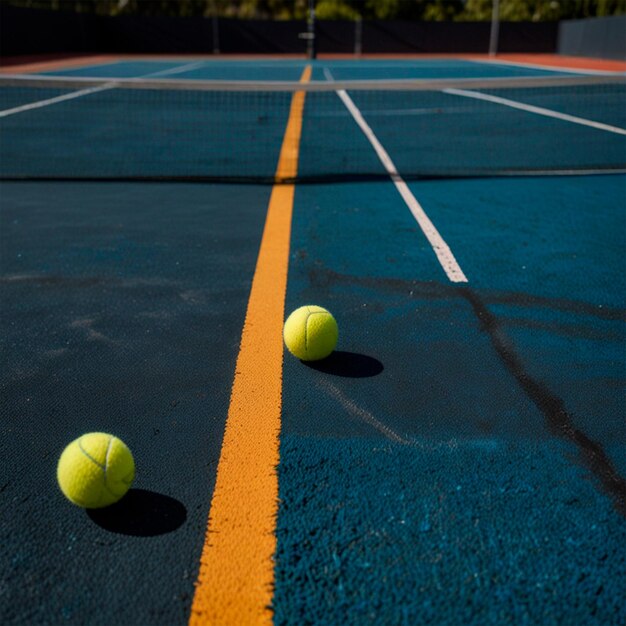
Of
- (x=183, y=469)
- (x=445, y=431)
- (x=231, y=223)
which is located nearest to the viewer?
(x=183, y=469)

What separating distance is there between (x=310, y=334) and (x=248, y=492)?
1117 mm

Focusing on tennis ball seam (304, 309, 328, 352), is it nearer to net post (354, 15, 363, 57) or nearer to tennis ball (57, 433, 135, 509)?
tennis ball (57, 433, 135, 509)

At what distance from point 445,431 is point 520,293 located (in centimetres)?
192

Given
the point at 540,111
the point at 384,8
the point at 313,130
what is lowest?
the point at 313,130

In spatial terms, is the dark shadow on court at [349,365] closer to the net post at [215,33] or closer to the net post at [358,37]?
the net post at [358,37]

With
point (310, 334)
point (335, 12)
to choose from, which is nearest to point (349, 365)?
point (310, 334)

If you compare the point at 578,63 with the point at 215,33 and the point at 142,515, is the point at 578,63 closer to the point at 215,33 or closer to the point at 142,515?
the point at 215,33

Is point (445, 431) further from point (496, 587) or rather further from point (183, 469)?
point (183, 469)

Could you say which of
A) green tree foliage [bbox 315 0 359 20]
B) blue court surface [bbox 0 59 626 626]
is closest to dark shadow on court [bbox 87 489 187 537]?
blue court surface [bbox 0 59 626 626]

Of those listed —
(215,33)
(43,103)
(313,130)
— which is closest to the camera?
(313,130)

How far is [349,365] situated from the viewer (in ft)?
11.5

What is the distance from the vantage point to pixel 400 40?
53.6 metres

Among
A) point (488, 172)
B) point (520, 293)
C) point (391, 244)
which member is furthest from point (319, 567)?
point (488, 172)

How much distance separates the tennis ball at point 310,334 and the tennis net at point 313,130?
9.12ft
